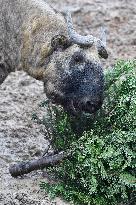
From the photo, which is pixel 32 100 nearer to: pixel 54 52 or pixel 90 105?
pixel 54 52

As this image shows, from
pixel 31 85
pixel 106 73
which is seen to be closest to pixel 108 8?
pixel 31 85

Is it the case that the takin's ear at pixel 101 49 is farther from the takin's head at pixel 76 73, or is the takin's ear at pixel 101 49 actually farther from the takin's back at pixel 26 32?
the takin's back at pixel 26 32

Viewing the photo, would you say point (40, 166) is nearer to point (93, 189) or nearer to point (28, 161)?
point (28, 161)

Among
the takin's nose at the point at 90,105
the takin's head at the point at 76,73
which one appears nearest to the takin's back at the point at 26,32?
the takin's head at the point at 76,73

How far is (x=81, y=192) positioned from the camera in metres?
6.60

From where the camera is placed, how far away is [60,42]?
707 centimetres

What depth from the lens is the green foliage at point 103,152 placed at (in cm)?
645

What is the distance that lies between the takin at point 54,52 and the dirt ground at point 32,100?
0.98m

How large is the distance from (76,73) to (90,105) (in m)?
0.41

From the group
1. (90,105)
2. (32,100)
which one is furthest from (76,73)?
(32,100)

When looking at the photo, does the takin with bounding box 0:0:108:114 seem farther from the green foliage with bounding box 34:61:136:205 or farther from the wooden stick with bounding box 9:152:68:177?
the wooden stick with bounding box 9:152:68:177

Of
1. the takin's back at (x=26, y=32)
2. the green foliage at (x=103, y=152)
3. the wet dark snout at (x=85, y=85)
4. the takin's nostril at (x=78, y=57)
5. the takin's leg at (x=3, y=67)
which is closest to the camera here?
the green foliage at (x=103, y=152)

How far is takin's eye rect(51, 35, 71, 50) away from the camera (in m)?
7.05

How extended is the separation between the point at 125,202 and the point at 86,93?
130 centimetres
